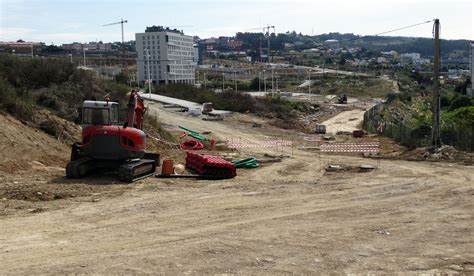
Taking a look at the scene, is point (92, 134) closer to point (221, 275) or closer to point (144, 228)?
point (144, 228)

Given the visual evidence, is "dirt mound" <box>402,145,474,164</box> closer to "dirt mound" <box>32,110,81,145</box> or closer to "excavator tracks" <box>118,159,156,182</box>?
"excavator tracks" <box>118,159,156,182</box>

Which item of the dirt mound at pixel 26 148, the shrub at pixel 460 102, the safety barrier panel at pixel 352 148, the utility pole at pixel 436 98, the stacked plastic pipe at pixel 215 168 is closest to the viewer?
the dirt mound at pixel 26 148

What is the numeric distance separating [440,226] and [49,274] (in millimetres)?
8456

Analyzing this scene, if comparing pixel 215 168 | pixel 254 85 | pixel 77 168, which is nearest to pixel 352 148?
pixel 215 168

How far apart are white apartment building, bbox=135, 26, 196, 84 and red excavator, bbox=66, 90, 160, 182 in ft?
226

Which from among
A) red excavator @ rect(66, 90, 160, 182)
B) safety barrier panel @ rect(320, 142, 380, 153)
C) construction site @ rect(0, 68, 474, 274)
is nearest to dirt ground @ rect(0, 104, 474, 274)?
construction site @ rect(0, 68, 474, 274)

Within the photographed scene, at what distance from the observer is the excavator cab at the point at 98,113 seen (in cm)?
1838

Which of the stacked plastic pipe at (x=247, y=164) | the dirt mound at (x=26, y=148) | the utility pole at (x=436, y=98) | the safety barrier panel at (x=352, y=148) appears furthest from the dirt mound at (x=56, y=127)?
the utility pole at (x=436, y=98)

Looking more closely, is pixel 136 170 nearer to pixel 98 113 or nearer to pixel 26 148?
pixel 98 113

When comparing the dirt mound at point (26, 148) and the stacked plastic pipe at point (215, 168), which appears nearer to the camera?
the dirt mound at point (26, 148)

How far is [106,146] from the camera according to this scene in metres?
18.2

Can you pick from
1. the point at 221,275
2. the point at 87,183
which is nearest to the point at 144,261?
the point at 221,275

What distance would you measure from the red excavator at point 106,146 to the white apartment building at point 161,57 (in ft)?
226

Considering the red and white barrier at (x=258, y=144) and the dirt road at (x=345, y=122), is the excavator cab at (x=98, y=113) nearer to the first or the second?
the red and white barrier at (x=258, y=144)
